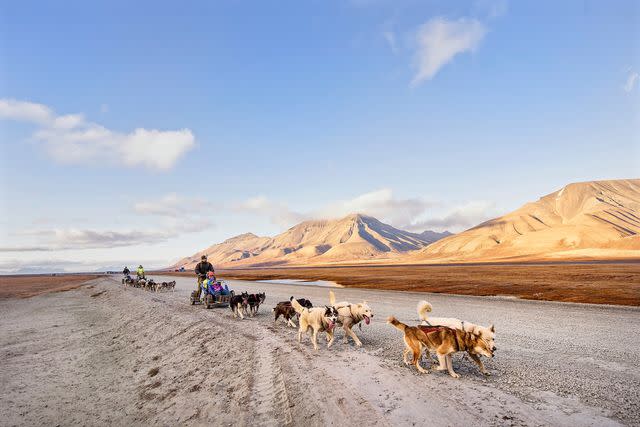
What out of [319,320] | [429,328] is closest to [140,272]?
[319,320]

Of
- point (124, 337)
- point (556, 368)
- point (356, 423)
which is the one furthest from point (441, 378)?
point (124, 337)

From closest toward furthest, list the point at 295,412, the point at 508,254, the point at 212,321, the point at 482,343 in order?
the point at 295,412, the point at 482,343, the point at 212,321, the point at 508,254

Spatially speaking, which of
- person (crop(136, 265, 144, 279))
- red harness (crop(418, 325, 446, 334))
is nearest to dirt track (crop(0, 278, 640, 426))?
red harness (crop(418, 325, 446, 334))

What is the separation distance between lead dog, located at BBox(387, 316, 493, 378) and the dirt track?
0.45 m

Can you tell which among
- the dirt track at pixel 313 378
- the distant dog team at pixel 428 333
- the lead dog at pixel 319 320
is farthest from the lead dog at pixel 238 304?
the lead dog at pixel 319 320

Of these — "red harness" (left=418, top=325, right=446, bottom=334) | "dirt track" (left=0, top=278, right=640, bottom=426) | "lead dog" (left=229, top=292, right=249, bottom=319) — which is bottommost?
"dirt track" (left=0, top=278, right=640, bottom=426)

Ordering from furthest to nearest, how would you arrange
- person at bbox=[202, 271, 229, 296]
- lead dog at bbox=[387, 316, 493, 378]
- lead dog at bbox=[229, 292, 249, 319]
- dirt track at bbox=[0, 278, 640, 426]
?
person at bbox=[202, 271, 229, 296]
lead dog at bbox=[229, 292, 249, 319]
lead dog at bbox=[387, 316, 493, 378]
dirt track at bbox=[0, 278, 640, 426]

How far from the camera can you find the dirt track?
669 centimetres

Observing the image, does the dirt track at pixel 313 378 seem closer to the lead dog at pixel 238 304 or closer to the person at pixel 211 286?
the lead dog at pixel 238 304

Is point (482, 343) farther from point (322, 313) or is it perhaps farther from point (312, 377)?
point (322, 313)

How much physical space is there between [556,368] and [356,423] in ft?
20.3

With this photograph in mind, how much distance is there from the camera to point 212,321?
16.7 metres

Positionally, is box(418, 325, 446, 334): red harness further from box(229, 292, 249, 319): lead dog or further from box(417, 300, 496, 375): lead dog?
box(229, 292, 249, 319): lead dog

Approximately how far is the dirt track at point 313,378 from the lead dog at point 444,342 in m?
0.45
